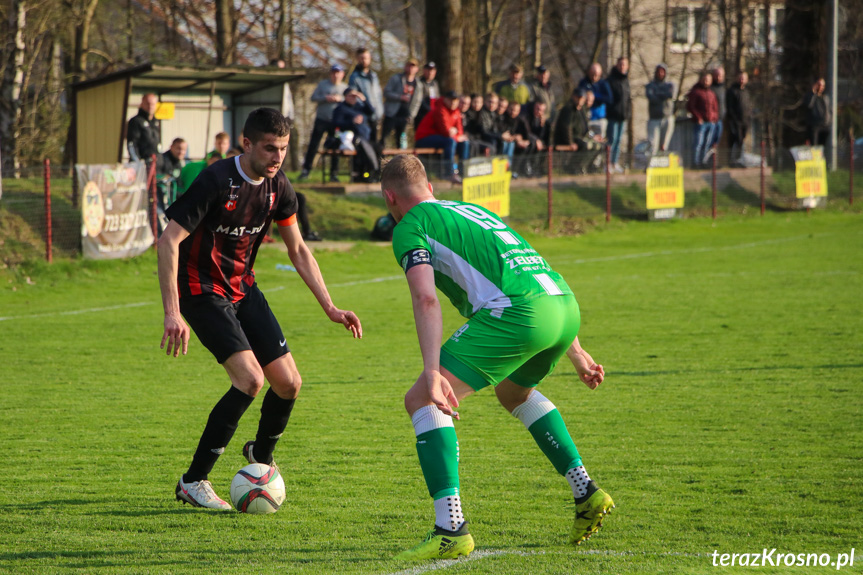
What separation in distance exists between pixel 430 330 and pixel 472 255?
1.37ft

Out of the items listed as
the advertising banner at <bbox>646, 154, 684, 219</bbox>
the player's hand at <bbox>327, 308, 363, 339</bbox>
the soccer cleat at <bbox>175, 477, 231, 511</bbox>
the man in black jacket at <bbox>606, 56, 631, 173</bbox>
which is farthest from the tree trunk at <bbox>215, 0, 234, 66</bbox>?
the soccer cleat at <bbox>175, 477, 231, 511</bbox>

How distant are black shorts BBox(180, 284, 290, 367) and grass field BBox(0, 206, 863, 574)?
30.8 inches

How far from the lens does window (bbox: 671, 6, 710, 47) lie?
33.8 m

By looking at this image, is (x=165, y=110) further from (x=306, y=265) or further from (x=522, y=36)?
(x=522, y=36)

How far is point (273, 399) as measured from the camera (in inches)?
194

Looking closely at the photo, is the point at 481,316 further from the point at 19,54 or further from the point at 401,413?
the point at 19,54

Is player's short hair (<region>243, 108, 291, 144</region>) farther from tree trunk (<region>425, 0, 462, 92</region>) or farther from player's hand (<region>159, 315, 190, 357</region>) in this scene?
tree trunk (<region>425, 0, 462, 92</region>)

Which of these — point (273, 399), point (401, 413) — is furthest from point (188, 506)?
point (401, 413)

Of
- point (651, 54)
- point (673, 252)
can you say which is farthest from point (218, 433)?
point (651, 54)

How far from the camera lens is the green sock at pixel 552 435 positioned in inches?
166

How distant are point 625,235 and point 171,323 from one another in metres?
17.2

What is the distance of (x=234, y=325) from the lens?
15.3 feet

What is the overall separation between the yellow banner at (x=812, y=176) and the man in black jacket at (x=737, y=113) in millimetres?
1542

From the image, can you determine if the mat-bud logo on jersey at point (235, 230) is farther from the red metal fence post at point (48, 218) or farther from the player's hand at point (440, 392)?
the red metal fence post at point (48, 218)
